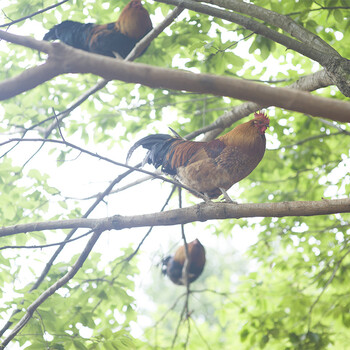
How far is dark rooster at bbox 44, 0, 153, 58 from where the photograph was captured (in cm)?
433

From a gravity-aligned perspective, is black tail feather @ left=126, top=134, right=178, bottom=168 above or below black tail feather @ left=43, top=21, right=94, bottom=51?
below

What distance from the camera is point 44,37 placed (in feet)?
15.3

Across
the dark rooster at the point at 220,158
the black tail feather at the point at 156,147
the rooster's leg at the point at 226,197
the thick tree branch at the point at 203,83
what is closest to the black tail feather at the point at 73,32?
the black tail feather at the point at 156,147

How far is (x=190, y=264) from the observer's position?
5.34 meters

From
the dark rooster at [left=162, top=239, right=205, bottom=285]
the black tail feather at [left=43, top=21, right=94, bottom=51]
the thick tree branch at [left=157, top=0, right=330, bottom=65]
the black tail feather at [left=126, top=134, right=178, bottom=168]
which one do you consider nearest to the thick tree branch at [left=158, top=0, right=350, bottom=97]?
the thick tree branch at [left=157, top=0, right=330, bottom=65]

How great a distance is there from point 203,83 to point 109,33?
3.53 metres

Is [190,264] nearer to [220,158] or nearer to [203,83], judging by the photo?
[220,158]

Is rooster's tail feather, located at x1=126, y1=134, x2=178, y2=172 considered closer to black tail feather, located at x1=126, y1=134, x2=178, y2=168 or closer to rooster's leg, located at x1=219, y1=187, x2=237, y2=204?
black tail feather, located at x1=126, y1=134, x2=178, y2=168

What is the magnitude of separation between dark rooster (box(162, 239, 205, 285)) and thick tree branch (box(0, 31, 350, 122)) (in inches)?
164

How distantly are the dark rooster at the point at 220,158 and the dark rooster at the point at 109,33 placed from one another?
1.54 meters

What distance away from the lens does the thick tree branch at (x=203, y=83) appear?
1.28m

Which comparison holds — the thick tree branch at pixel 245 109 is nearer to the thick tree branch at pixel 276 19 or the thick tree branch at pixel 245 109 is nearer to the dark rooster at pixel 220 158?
the dark rooster at pixel 220 158

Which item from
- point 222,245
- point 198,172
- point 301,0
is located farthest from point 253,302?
point 222,245

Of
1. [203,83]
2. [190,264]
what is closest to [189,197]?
[190,264]
